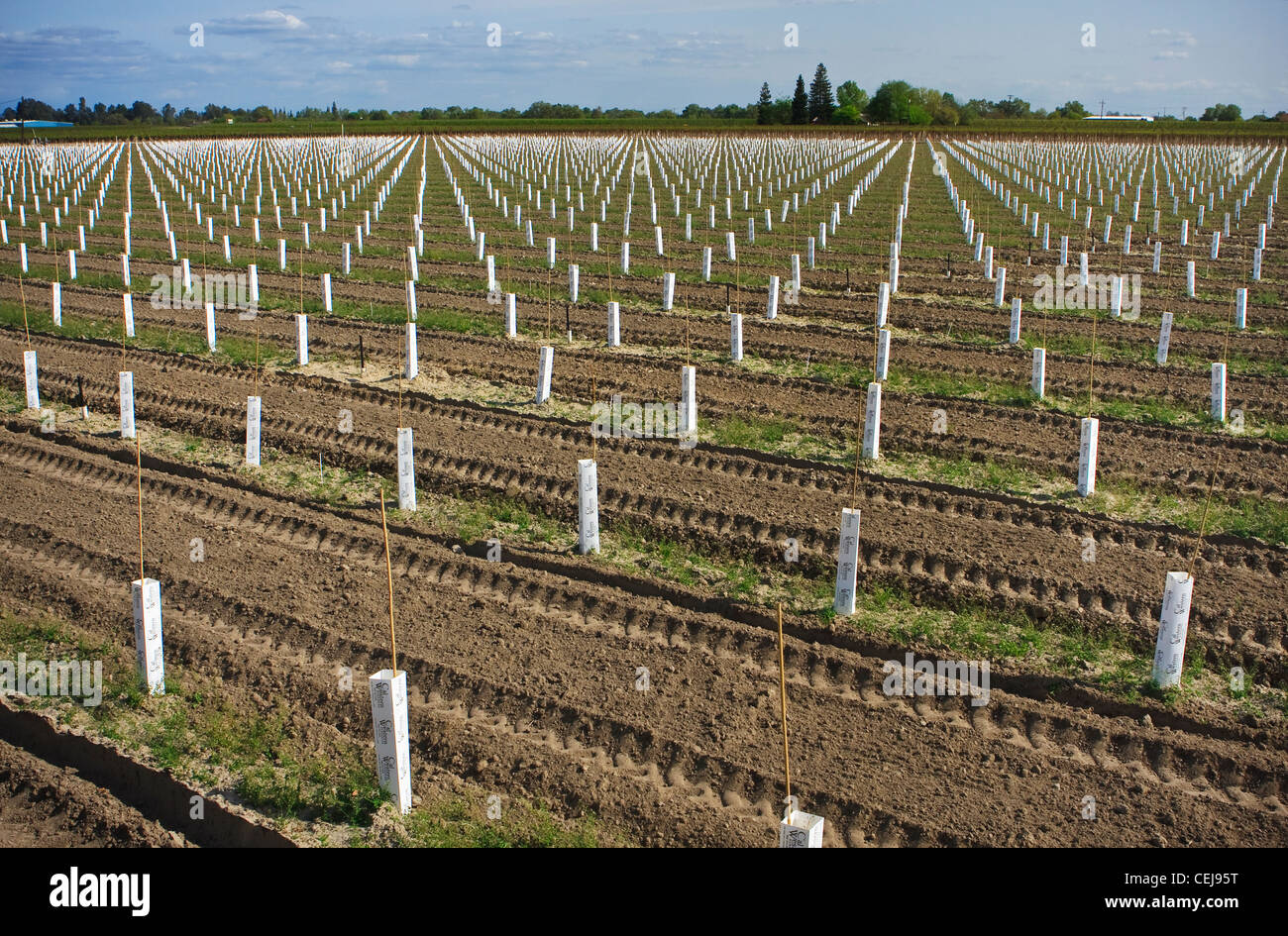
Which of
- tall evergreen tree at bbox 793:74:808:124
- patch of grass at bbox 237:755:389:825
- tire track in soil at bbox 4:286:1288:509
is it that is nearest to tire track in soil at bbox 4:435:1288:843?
patch of grass at bbox 237:755:389:825

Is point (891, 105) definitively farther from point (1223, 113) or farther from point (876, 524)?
point (876, 524)

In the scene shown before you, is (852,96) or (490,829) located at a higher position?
(852,96)

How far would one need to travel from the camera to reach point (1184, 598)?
724 centimetres

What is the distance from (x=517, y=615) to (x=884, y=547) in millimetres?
3369

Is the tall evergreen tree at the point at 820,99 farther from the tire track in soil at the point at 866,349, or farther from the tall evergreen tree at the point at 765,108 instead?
the tire track in soil at the point at 866,349

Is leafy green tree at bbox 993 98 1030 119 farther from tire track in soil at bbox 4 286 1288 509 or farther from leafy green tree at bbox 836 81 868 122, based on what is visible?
tire track in soil at bbox 4 286 1288 509

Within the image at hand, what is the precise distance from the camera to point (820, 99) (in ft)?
362

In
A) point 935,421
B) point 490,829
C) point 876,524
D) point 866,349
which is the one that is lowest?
point 490,829

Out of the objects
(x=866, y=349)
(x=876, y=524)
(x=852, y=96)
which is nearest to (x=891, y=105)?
(x=852, y=96)

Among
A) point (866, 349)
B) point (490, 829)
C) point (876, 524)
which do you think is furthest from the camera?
point (866, 349)

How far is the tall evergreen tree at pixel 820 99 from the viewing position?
109438 mm

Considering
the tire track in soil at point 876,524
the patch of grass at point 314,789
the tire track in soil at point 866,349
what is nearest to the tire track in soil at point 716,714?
the patch of grass at point 314,789
